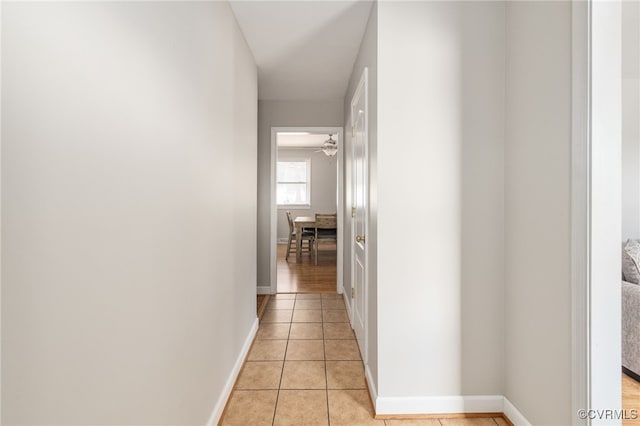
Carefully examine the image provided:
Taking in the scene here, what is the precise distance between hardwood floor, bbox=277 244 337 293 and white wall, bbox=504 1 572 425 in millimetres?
2955

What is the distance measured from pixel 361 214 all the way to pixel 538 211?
131 centimetres

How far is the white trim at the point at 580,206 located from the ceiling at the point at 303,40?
4.13 ft

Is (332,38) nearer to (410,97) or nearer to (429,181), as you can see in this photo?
(410,97)

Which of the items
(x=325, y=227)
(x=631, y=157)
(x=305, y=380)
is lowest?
(x=305, y=380)

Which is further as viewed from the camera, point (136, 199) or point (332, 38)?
point (332, 38)

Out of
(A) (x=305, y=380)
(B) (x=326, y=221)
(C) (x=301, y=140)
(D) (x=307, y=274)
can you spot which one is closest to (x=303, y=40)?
(A) (x=305, y=380)

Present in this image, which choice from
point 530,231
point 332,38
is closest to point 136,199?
point 530,231

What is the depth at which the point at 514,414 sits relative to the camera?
6.11 feet

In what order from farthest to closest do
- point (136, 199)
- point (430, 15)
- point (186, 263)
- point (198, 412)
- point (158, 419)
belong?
point (430, 15) < point (198, 412) < point (186, 263) < point (158, 419) < point (136, 199)

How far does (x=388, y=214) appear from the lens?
1.95 meters

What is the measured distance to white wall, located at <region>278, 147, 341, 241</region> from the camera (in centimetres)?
932

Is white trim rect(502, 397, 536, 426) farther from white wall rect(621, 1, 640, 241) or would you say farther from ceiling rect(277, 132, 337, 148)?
ceiling rect(277, 132, 337, 148)

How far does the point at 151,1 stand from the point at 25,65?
64cm

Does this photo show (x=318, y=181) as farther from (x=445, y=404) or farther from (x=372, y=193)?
(x=445, y=404)
